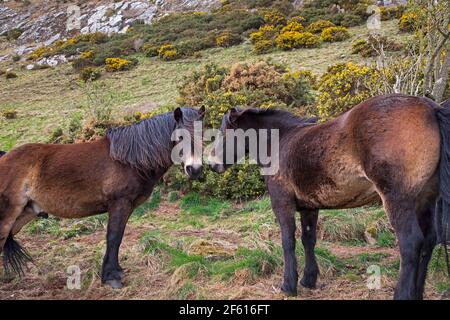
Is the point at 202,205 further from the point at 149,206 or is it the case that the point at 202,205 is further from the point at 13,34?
the point at 13,34

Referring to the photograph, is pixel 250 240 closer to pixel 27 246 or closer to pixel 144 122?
pixel 144 122

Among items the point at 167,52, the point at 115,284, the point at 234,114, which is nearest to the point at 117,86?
the point at 167,52

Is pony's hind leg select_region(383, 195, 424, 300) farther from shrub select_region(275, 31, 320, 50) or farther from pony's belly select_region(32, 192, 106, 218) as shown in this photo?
shrub select_region(275, 31, 320, 50)

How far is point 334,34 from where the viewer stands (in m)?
20.8

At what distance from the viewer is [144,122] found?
4.95 metres

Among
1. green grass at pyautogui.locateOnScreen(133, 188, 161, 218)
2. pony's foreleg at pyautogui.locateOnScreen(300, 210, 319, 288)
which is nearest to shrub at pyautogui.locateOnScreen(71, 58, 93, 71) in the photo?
green grass at pyautogui.locateOnScreen(133, 188, 161, 218)

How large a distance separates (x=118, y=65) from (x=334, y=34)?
1094cm

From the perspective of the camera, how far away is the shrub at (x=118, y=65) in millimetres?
22922

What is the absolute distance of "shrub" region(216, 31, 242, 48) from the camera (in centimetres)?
2370

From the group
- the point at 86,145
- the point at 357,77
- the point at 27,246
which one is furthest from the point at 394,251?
the point at 357,77

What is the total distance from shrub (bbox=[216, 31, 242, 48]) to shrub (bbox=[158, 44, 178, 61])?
2.42 meters

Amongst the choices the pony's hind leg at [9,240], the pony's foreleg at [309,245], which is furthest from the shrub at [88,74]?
the pony's foreleg at [309,245]

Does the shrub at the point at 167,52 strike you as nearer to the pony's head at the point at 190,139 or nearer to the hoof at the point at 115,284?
the pony's head at the point at 190,139

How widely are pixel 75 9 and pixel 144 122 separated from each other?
43.7m
